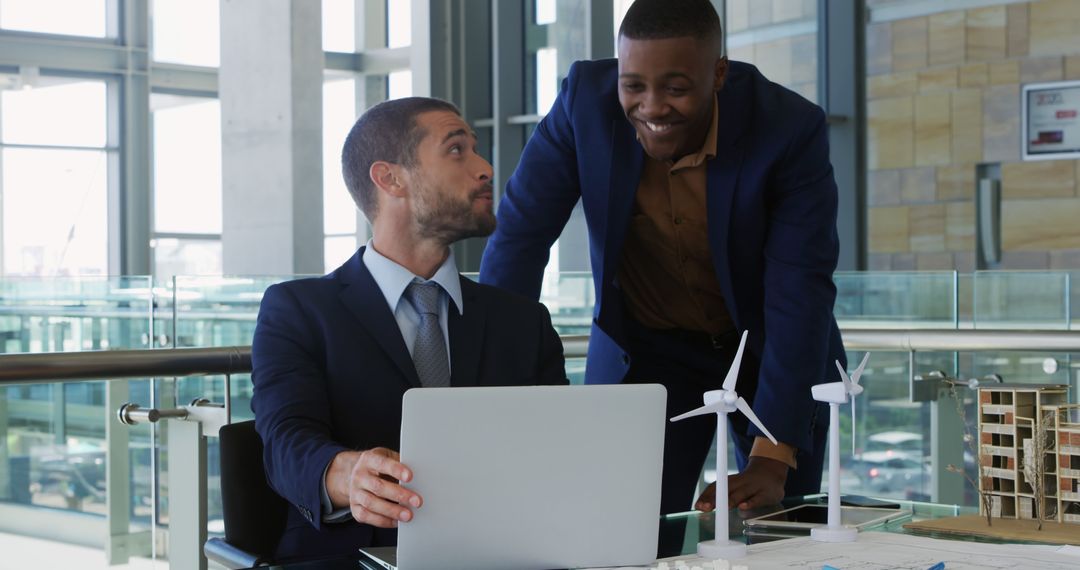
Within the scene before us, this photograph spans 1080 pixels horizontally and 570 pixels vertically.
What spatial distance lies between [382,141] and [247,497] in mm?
610

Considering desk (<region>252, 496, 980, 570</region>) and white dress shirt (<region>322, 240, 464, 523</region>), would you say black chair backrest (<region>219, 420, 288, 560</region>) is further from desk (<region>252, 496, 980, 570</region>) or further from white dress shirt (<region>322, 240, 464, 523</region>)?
desk (<region>252, 496, 980, 570</region>)

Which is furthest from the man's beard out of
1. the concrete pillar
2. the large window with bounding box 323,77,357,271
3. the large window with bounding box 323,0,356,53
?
the large window with bounding box 323,0,356,53

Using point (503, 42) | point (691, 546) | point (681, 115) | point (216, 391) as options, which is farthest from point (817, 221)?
point (503, 42)

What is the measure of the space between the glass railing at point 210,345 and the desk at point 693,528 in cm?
76

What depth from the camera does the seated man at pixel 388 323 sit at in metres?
1.76

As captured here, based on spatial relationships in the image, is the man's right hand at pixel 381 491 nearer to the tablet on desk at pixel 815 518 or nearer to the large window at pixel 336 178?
the tablet on desk at pixel 815 518

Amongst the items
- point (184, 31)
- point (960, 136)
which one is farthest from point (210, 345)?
point (184, 31)

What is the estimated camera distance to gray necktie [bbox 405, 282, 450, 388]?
1.93 m

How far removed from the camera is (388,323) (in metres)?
1.90

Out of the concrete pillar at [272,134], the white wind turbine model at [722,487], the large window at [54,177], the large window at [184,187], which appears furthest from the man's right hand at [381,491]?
the large window at [184,187]

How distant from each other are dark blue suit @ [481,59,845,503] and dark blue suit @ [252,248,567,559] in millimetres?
234

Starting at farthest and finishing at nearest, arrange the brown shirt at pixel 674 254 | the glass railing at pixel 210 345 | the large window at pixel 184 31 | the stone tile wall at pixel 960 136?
the large window at pixel 184 31, the stone tile wall at pixel 960 136, the glass railing at pixel 210 345, the brown shirt at pixel 674 254

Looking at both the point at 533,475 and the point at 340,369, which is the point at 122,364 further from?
the point at 533,475

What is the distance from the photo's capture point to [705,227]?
2.11 meters
